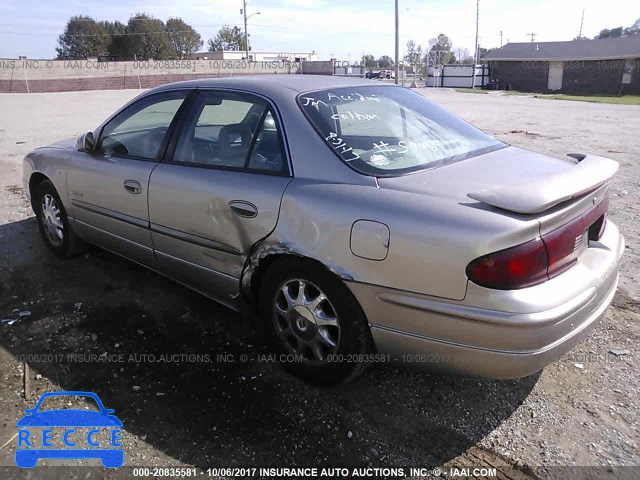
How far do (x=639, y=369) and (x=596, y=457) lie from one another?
90cm

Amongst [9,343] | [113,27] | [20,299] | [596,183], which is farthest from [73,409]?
[113,27]

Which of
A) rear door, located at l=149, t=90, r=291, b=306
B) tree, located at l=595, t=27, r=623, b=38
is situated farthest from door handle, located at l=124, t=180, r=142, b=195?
tree, located at l=595, t=27, r=623, b=38

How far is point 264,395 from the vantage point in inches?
110

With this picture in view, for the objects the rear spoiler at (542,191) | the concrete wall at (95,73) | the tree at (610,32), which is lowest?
the rear spoiler at (542,191)

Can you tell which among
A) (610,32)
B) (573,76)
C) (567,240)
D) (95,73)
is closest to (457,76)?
(573,76)

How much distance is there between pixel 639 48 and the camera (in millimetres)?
40625

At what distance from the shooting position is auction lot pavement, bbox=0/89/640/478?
2.41m

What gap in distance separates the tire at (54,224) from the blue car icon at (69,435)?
2.01 metres

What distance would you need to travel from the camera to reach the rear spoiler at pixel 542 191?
6.98 ft

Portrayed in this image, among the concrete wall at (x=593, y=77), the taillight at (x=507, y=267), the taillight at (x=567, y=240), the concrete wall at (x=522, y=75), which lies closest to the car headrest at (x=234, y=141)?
the taillight at (x=507, y=267)

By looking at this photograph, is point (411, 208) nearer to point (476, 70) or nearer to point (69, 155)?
point (69, 155)

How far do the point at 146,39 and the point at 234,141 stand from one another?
82.1 m

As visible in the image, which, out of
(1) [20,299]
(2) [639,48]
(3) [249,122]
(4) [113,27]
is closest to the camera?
(3) [249,122]

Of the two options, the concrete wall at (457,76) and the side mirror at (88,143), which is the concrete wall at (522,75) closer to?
the concrete wall at (457,76)
